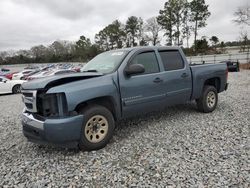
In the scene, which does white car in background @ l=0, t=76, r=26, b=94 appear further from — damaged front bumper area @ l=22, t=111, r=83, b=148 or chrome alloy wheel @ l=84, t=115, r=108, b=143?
chrome alloy wheel @ l=84, t=115, r=108, b=143

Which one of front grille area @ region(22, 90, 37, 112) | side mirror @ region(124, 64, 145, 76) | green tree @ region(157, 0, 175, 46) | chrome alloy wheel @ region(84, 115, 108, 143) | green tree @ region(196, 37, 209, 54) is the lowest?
chrome alloy wheel @ region(84, 115, 108, 143)

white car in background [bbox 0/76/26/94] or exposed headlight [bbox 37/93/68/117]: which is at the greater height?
exposed headlight [bbox 37/93/68/117]

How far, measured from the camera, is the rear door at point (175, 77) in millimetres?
5078

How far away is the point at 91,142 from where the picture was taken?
391 centimetres

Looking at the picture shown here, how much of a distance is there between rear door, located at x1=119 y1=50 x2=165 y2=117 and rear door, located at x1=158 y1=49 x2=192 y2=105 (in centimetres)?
22

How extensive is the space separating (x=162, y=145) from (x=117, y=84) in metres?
1.38

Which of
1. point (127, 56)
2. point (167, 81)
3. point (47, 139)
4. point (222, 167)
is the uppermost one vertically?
point (127, 56)

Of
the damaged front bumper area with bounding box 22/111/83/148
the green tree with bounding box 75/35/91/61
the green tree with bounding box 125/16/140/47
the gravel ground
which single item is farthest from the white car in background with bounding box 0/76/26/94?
the green tree with bounding box 75/35/91/61

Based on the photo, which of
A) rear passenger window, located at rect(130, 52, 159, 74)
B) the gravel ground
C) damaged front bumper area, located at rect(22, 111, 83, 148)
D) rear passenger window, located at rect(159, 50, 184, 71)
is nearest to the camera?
the gravel ground

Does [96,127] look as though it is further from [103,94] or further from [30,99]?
[30,99]

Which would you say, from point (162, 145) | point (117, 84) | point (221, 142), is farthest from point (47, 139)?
point (221, 142)

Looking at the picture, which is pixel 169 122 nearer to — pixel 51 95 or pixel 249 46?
pixel 51 95

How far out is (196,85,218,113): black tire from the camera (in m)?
5.98

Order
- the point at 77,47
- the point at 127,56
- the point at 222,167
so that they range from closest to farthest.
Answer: the point at 222,167 → the point at 127,56 → the point at 77,47
